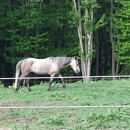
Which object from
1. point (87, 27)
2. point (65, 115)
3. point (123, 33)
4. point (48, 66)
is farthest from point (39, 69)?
point (123, 33)

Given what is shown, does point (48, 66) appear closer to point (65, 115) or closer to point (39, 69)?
point (39, 69)

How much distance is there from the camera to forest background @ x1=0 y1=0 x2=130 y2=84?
981 inches

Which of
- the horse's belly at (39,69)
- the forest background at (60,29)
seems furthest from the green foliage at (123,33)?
the horse's belly at (39,69)

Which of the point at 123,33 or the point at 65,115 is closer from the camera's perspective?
the point at 65,115

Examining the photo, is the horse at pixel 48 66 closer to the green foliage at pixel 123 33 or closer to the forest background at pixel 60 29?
the forest background at pixel 60 29

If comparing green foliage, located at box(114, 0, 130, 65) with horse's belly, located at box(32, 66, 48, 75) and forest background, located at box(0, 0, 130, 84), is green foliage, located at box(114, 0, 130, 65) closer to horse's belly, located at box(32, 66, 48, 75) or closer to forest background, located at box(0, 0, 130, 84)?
forest background, located at box(0, 0, 130, 84)

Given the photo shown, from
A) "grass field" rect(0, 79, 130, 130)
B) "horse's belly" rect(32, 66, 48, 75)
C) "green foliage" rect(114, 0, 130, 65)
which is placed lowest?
"grass field" rect(0, 79, 130, 130)

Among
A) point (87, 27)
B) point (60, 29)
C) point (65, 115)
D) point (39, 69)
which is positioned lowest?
point (65, 115)

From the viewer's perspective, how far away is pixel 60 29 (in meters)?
28.6

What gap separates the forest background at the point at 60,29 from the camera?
24.9 meters

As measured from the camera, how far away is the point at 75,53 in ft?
87.2

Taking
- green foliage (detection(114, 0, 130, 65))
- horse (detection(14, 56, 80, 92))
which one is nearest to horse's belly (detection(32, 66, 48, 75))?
horse (detection(14, 56, 80, 92))

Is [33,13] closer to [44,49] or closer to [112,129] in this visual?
[44,49]

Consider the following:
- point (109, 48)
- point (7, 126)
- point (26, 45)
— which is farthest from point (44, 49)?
point (7, 126)
